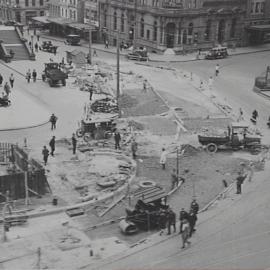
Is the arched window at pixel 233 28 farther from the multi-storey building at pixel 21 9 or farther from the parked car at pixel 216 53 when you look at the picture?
the multi-storey building at pixel 21 9

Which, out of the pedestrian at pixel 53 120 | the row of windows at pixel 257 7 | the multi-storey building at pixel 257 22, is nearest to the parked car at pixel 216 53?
the multi-storey building at pixel 257 22

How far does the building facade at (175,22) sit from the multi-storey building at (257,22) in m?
1.66

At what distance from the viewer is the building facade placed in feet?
255

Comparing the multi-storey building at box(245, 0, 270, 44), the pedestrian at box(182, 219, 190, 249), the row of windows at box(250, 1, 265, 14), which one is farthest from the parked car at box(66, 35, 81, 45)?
the pedestrian at box(182, 219, 190, 249)

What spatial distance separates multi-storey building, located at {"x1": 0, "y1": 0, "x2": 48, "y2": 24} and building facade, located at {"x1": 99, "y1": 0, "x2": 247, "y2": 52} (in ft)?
83.7

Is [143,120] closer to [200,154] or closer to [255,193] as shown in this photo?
[200,154]

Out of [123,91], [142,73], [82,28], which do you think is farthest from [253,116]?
[82,28]

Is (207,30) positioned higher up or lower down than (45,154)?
higher up

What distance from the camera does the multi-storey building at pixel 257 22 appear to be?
8650 centimetres

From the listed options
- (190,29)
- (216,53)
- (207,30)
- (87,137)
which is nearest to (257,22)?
(207,30)

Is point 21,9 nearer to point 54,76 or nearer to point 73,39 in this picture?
point 73,39

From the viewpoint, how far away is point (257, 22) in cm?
8875

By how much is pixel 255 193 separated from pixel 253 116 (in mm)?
15994

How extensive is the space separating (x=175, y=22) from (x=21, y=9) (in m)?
40.9
